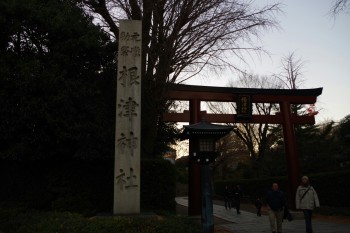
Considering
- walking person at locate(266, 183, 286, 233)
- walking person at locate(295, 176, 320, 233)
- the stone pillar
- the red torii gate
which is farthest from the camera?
the red torii gate

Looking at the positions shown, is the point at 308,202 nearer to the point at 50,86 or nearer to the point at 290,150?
the point at 50,86

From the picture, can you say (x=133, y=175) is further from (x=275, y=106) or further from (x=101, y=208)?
(x=275, y=106)

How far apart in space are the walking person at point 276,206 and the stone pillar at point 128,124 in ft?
11.9

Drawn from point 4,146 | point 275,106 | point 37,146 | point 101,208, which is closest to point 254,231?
point 101,208

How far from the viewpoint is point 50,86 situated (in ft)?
36.1

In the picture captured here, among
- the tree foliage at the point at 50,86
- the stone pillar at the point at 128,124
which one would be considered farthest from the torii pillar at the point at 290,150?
the stone pillar at the point at 128,124

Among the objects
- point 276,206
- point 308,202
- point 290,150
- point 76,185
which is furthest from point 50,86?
point 290,150

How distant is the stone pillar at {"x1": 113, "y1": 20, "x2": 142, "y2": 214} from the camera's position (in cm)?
991

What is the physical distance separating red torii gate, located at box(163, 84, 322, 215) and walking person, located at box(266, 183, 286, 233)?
6405 millimetres

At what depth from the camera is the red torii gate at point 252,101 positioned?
1684 cm

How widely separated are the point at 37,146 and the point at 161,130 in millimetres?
7698

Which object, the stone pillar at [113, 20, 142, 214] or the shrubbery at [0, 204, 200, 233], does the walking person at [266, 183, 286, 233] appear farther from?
the stone pillar at [113, 20, 142, 214]

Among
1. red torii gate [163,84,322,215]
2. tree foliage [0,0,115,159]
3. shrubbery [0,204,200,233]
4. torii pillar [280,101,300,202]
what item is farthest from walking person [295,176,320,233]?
torii pillar [280,101,300,202]

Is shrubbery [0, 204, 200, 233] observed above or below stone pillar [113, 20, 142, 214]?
below
